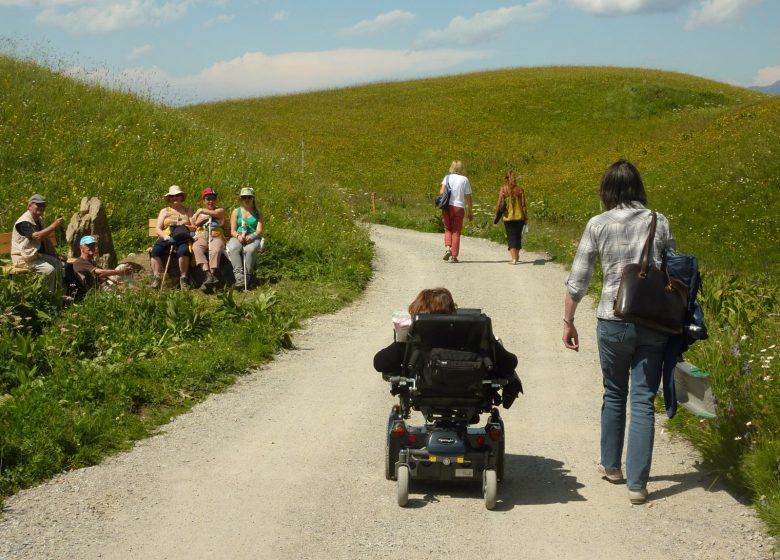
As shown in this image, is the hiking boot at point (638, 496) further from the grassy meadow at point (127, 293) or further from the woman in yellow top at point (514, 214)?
the woman in yellow top at point (514, 214)

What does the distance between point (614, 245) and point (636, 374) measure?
0.82 metres

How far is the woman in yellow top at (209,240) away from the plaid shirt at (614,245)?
355 inches

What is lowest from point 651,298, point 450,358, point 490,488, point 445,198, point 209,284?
point 209,284

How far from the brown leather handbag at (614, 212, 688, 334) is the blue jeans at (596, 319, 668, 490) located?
0.42 feet

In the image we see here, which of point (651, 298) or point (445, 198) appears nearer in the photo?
point (651, 298)

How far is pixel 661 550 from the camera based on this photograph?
16.6ft

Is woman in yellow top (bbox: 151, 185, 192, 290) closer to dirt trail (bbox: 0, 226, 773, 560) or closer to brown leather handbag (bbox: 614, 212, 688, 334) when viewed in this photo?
dirt trail (bbox: 0, 226, 773, 560)

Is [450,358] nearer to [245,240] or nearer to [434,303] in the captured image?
[434,303]

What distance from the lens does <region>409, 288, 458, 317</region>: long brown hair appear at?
6008mm

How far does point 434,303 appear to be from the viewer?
6.03 meters

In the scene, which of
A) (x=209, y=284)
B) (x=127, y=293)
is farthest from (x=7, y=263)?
(x=209, y=284)

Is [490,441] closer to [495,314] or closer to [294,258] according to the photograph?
[495,314]

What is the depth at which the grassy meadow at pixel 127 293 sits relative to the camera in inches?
301

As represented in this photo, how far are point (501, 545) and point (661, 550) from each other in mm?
853
